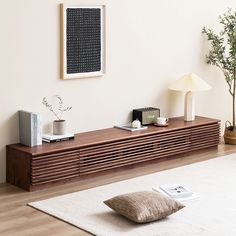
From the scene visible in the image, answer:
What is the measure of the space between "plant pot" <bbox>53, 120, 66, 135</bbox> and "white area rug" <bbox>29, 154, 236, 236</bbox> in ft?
2.14

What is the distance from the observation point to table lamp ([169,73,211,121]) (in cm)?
606

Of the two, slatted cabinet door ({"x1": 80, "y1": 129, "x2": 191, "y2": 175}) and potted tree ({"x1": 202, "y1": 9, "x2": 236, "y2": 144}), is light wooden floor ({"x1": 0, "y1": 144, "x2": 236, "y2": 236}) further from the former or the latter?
potted tree ({"x1": 202, "y1": 9, "x2": 236, "y2": 144})

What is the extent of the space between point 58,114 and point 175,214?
5.21ft

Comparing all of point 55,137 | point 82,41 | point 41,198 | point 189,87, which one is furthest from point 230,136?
point 41,198

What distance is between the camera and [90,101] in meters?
5.61

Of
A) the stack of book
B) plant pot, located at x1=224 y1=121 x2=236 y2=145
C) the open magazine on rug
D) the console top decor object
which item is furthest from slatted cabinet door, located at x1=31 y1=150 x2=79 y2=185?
plant pot, located at x1=224 y1=121 x2=236 y2=145

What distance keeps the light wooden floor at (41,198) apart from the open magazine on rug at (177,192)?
0.56 meters

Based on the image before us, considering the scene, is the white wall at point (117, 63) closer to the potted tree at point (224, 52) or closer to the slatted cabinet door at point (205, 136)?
the potted tree at point (224, 52)

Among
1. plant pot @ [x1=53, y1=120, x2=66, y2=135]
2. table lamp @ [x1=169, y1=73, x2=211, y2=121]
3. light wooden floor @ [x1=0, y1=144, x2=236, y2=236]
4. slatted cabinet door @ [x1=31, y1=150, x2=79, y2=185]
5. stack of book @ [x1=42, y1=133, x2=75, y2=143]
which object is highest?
table lamp @ [x1=169, y1=73, x2=211, y2=121]

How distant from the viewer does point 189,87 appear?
6043mm

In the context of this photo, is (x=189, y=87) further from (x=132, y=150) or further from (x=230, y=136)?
(x=132, y=150)

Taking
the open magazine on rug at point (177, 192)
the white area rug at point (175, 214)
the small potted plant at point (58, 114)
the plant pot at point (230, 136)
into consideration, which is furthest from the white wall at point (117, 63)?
the open magazine on rug at point (177, 192)

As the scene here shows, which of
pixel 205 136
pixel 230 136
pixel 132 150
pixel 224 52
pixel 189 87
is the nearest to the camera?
pixel 132 150

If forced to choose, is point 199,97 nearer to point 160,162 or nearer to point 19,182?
point 160,162
